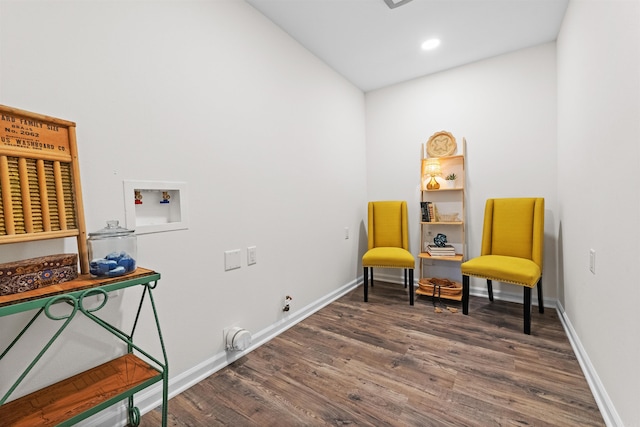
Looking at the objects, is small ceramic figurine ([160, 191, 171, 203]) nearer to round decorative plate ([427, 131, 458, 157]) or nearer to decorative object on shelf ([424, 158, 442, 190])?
decorative object on shelf ([424, 158, 442, 190])

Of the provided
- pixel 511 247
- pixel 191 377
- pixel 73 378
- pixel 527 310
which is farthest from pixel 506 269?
pixel 73 378

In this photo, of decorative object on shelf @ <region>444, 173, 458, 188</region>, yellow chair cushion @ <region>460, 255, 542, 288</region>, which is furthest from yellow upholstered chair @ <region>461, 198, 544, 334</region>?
decorative object on shelf @ <region>444, 173, 458, 188</region>

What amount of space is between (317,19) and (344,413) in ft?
8.73

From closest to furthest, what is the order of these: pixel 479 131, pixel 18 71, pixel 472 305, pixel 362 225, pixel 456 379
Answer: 1. pixel 18 71
2. pixel 456 379
3. pixel 472 305
4. pixel 479 131
5. pixel 362 225

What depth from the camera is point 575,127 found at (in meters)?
1.95

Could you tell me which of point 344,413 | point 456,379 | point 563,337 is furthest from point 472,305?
point 344,413

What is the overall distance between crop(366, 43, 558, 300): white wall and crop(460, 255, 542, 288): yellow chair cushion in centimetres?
60

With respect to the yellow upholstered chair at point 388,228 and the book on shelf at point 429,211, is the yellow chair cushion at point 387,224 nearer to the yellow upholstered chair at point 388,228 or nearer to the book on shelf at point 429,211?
the yellow upholstered chair at point 388,228

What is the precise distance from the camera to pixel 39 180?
104 cm

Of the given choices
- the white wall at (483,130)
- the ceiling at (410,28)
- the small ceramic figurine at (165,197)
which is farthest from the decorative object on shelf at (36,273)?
the white wall at (483,130)

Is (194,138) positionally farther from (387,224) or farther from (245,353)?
(387,224)

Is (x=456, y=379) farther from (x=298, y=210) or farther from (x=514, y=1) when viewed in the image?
(x=514, y=1)

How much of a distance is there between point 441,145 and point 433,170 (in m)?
0.30

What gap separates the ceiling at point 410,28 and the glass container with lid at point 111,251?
182 cm
